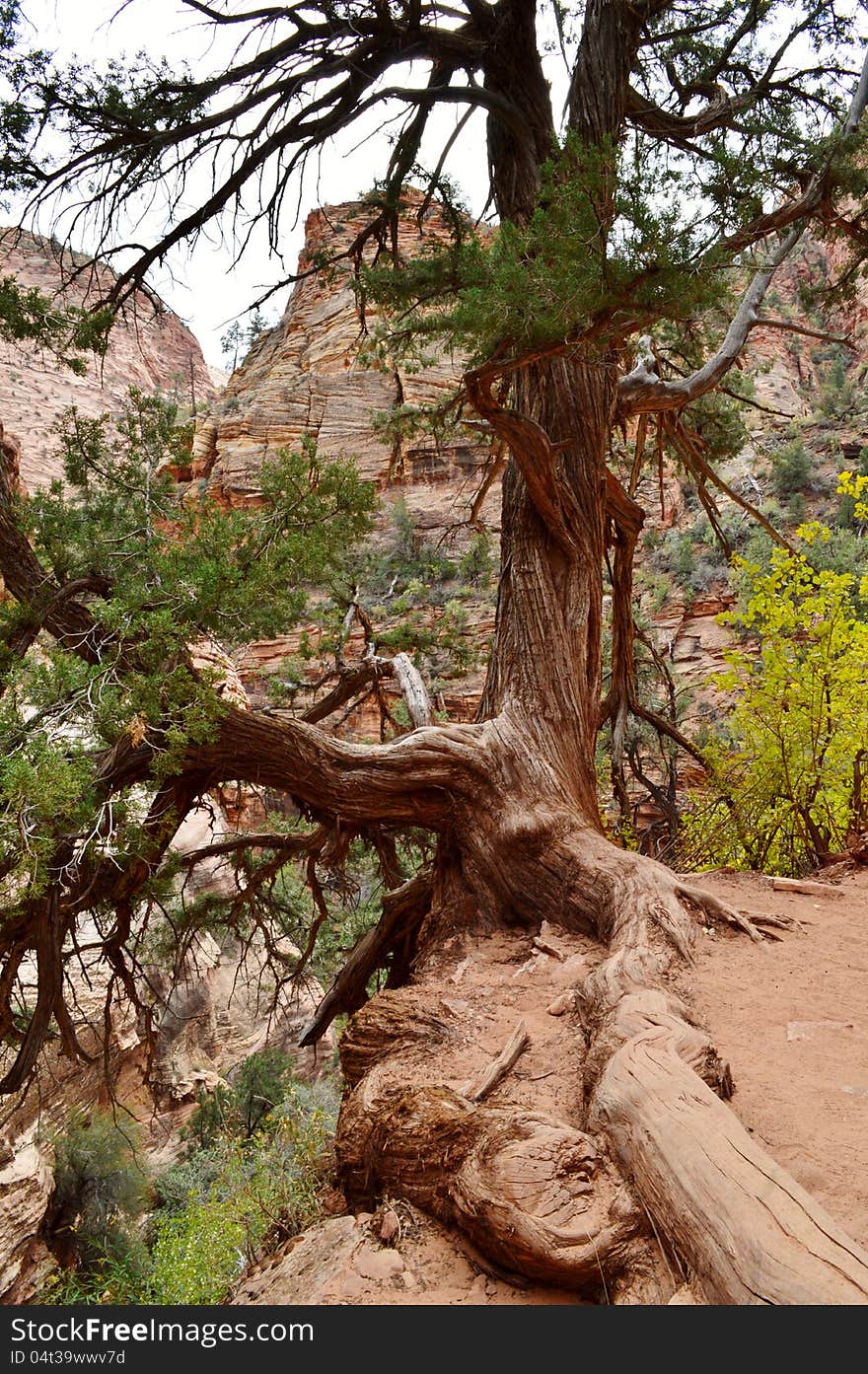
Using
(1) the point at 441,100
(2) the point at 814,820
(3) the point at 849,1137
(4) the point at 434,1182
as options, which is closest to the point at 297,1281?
(4) the point at 434,1182

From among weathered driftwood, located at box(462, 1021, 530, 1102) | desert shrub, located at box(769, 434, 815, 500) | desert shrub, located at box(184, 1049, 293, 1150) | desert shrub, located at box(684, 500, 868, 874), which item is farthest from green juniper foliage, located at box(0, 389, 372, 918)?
desert shrub, located at box(769, 434, 815, 500)

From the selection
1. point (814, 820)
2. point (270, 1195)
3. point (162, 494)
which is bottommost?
point (270, 1195)

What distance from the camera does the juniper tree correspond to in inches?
73.2

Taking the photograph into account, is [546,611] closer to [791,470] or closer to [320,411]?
[791,470]

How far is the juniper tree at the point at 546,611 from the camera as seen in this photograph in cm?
186

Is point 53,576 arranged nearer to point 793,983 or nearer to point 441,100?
point 793,983

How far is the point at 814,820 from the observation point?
18.2 feet

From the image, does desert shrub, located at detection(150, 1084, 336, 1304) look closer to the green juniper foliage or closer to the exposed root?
the exposed root

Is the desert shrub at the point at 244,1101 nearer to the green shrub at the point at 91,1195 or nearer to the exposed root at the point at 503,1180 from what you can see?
the green shrub at the point at 91,1195

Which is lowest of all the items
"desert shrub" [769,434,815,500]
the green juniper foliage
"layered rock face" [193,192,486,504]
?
the green juniper foliage

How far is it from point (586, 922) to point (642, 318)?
8.51ft

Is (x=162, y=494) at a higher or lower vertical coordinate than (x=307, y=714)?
higher

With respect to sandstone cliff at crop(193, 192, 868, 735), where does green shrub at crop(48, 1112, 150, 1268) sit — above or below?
below

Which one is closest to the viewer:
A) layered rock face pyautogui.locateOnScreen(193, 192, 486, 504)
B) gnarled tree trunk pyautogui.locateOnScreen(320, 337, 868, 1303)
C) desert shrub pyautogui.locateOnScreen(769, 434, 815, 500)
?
gnarled tree trunk pyautogui.locateOnScreen(320, 337, 868, 1303)
